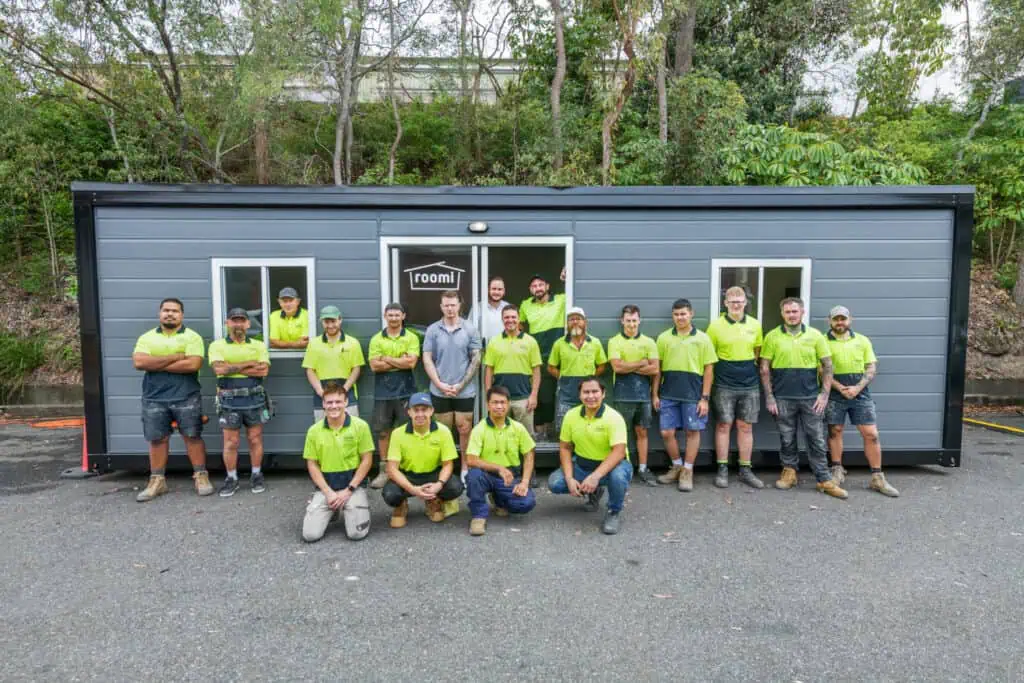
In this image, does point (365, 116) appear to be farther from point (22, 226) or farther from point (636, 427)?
point (636, 427)

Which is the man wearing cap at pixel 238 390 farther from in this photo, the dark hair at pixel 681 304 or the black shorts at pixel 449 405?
the dark hair at pixel 681 304

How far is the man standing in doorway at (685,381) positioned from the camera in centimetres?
547

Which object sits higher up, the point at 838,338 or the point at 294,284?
the point at 294,284

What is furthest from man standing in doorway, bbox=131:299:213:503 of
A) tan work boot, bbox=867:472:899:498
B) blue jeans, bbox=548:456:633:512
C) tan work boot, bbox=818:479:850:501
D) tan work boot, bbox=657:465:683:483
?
tan work boot, bbox=867:472:899:498

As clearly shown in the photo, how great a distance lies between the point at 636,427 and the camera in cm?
567

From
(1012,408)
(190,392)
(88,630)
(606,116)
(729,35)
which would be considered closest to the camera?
(88,630)

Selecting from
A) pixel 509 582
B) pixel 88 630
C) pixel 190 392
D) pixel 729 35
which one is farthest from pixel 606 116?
pixel 88 630

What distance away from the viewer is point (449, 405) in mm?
5520

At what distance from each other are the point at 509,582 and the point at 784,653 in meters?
1.51

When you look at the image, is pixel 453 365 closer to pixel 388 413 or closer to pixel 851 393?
pixel 388 413

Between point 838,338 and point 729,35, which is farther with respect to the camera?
point 729,35

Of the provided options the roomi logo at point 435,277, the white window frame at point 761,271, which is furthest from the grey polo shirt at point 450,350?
the white window frame at point 761,271

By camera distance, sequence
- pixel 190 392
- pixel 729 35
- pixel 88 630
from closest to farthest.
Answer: pixel 88 630, pixel 190 392, pixel 729 35

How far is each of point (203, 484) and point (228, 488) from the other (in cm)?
22
